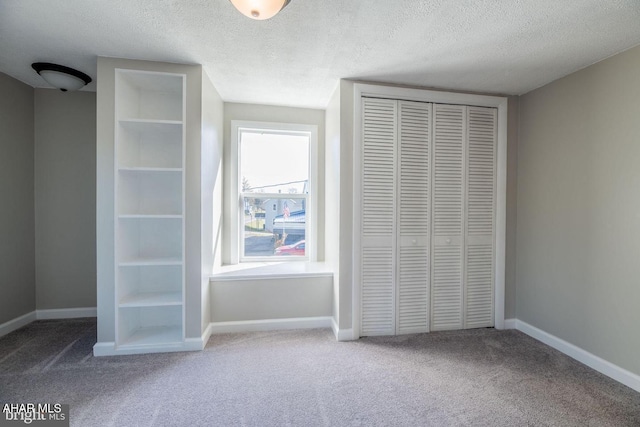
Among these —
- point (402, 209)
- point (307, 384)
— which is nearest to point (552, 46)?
point (402, 209)

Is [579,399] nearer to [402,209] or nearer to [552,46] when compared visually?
[402,209]

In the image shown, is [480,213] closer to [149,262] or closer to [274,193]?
[274,193]

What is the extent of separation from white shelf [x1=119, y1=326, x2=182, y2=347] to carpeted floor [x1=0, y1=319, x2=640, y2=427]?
4.9 inches

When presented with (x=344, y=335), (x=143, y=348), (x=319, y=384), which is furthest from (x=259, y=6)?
(x=143, y=348)

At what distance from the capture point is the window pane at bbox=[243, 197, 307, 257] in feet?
11.0

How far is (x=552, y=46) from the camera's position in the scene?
1996mm

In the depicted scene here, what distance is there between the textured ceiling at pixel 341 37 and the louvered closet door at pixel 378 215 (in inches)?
16.2

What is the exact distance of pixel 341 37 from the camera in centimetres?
194

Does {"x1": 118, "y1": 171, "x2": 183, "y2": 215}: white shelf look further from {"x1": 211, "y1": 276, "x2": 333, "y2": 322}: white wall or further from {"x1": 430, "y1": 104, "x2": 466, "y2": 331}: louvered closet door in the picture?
{"x1": 430, "y1": 104, "x2": 466, "y2": 331}: louvered closet door

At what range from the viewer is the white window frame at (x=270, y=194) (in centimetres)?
325

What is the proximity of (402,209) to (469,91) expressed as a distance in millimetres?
1374

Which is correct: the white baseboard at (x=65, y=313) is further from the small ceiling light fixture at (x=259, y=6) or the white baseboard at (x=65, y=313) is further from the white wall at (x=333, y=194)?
the small ceiling light fixture at (x=259, y=6)

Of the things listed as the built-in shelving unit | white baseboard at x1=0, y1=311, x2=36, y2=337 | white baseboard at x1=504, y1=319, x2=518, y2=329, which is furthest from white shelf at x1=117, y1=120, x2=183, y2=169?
white baseboard at x1=504, y1=319, x2=518, y2=329

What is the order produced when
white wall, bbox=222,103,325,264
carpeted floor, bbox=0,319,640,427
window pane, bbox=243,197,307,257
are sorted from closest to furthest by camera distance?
1. carpeted floor, bbox=0,319,640,427
2. white wall, bbox=222,103,325,264
3. window pane, bbox=243,197,307,257
